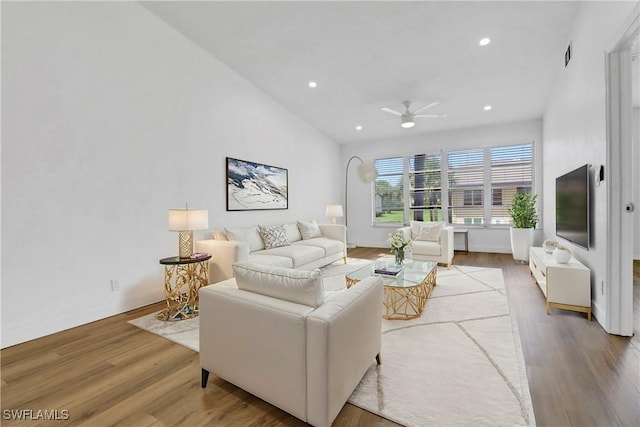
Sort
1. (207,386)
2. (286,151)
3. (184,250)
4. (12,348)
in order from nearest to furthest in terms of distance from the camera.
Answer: (207,386), (12,348), (184,250), (286,151)

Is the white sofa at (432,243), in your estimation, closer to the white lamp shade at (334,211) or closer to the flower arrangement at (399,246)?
the flower arrangement at (399,246)

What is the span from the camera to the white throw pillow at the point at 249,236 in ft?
13.4

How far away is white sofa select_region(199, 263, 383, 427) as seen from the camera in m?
1.37

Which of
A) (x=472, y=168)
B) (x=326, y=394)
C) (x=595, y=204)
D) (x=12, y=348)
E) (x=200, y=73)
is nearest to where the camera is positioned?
(x=326, y=394)

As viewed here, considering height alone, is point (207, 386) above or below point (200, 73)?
below

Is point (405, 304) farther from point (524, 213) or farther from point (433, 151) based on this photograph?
point (433, 151)

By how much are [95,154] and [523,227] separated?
260 inches

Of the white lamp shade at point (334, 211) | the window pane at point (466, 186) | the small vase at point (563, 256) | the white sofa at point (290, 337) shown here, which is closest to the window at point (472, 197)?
the window pane at point (466, 186)

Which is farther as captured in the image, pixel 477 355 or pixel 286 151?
pixel 286 151

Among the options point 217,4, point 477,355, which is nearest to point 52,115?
point 217,4

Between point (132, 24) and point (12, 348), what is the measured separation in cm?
344

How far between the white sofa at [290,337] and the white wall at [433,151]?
5.80 m

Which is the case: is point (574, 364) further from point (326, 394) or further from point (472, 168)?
point (472, 168)

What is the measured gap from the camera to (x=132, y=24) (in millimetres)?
3254
